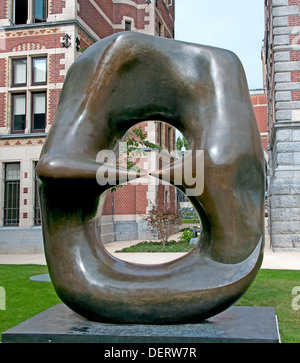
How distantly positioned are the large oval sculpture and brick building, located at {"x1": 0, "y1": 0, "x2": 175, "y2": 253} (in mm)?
11780

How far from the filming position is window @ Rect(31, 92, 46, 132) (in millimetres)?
15633

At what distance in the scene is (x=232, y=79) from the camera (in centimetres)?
341

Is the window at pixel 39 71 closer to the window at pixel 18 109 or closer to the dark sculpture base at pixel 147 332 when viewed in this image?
the window at pixel 18 109

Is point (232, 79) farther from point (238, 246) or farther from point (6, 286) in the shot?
→ point (6, 286)

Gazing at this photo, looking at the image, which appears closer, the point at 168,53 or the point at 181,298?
the point at 181,298

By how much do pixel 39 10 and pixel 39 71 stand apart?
234 cm

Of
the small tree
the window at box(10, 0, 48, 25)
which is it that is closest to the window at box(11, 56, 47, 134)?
the window at box(10, 0, 48, 25)

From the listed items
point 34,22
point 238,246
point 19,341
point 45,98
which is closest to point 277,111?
point 45,98

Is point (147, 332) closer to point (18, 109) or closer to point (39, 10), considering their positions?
point (18, 109)

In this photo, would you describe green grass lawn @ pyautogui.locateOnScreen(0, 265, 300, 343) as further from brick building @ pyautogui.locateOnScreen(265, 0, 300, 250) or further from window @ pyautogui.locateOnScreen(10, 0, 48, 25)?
window @ pyautogui.locateOnScreen(10, 0, 48, 25)

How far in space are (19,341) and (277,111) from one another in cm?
1190

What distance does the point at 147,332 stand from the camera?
10.1ft

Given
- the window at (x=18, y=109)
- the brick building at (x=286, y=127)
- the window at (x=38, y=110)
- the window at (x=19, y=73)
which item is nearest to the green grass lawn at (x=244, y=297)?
the brick building at (x=286, y=127)

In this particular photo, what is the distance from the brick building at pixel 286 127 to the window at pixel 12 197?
924cm
